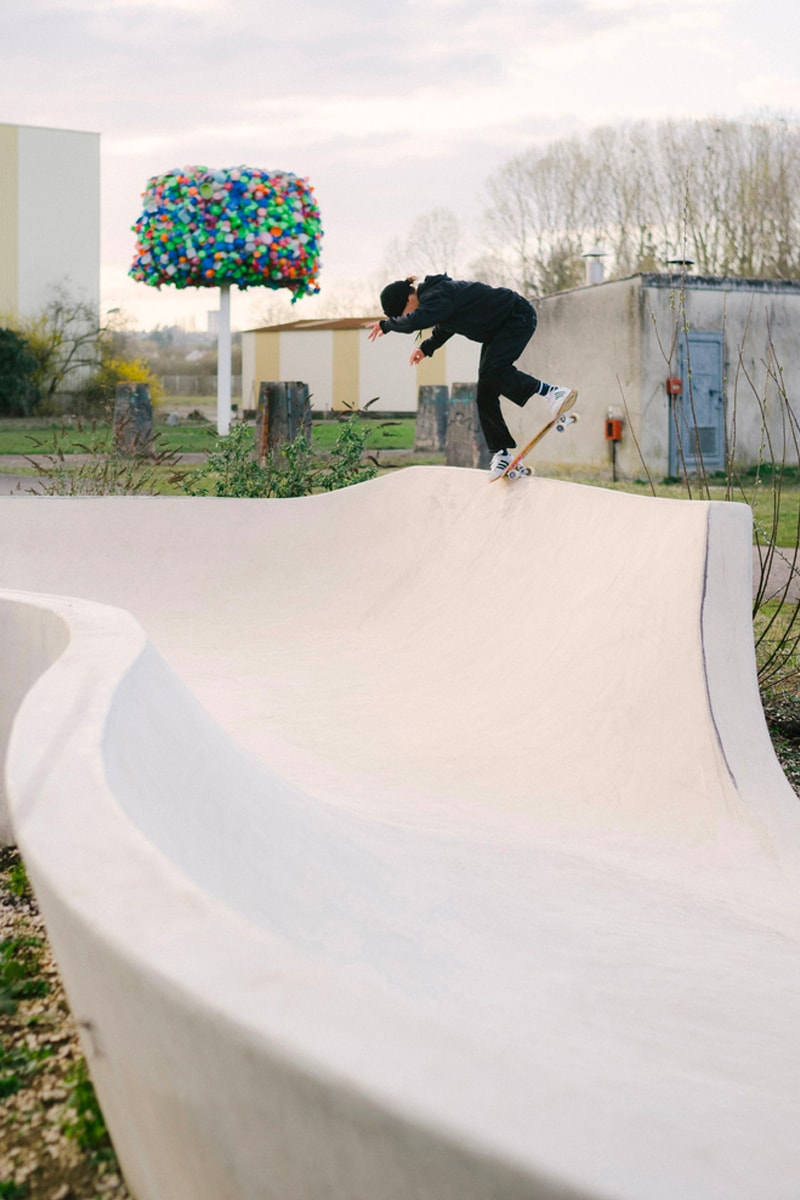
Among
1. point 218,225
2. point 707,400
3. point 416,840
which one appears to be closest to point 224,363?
point 218,225

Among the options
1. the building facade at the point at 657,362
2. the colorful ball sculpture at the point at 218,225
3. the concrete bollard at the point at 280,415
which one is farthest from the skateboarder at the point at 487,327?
the building facade at the point at 657,362

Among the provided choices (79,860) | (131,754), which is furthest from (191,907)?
(131,754)

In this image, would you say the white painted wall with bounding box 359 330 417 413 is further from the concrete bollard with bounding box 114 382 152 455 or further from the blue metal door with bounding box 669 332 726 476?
the concrete bollard with bounding box 114 382 152 455

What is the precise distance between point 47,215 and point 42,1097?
2593 centimetres

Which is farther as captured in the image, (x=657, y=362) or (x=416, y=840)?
(x=657, y=362)

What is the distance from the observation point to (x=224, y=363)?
566 inches

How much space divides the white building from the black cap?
20.4 meters

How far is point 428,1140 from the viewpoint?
88cm

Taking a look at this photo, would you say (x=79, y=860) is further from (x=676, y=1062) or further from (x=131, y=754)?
(x=676, y=1062)

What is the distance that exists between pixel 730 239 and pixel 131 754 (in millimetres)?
25411

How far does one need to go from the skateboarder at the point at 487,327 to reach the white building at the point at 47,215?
66.9 ft

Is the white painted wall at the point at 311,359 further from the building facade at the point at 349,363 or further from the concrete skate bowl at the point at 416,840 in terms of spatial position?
the concrete skate bowl at the point at 416,840

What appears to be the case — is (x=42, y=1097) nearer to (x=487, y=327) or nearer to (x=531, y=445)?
(x=531, y=445)

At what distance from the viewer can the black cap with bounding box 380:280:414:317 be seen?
5664 millimetres
